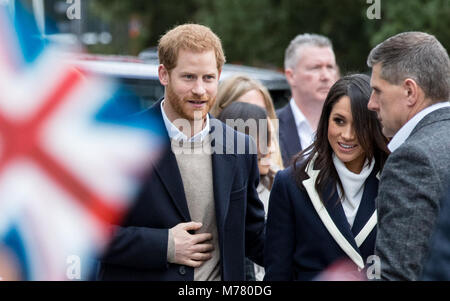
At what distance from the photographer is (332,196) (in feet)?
11.2

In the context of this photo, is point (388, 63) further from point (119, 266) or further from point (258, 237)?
point (119, 266)

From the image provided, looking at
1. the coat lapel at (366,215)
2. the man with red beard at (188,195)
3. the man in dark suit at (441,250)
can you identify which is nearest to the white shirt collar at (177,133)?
the man with red beard at (188,195)

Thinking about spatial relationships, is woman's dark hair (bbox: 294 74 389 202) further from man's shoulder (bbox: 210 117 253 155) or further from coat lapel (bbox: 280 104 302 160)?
coat lapel (bbox: 280 104 302 160)

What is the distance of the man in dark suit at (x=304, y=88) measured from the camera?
5527mm

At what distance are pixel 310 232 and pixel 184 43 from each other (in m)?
1.01

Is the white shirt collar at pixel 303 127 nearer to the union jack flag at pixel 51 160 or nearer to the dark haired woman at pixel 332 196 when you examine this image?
the dark haired woman at pixel 332 196

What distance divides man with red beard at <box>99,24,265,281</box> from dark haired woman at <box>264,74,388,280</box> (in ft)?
0.64

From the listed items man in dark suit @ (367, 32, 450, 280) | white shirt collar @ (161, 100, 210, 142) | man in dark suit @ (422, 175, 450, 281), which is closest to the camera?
man in dark suit @ (422, 175, 450, 281)

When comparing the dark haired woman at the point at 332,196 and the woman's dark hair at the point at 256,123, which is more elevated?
the woman's dark hair at the point at 256,123

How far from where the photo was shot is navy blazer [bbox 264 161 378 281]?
3316 millimetres

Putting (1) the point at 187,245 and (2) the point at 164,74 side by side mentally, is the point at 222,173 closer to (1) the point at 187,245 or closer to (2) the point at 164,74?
(1) the point at 187,245

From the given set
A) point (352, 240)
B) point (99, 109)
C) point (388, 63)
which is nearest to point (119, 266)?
point (99, 109)

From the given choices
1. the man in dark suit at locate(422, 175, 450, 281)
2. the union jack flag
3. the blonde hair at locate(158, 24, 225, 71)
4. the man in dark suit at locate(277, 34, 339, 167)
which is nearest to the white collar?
the man in dark suit at locate(277, 34, 339, 167)

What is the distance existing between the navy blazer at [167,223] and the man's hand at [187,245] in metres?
0.04
